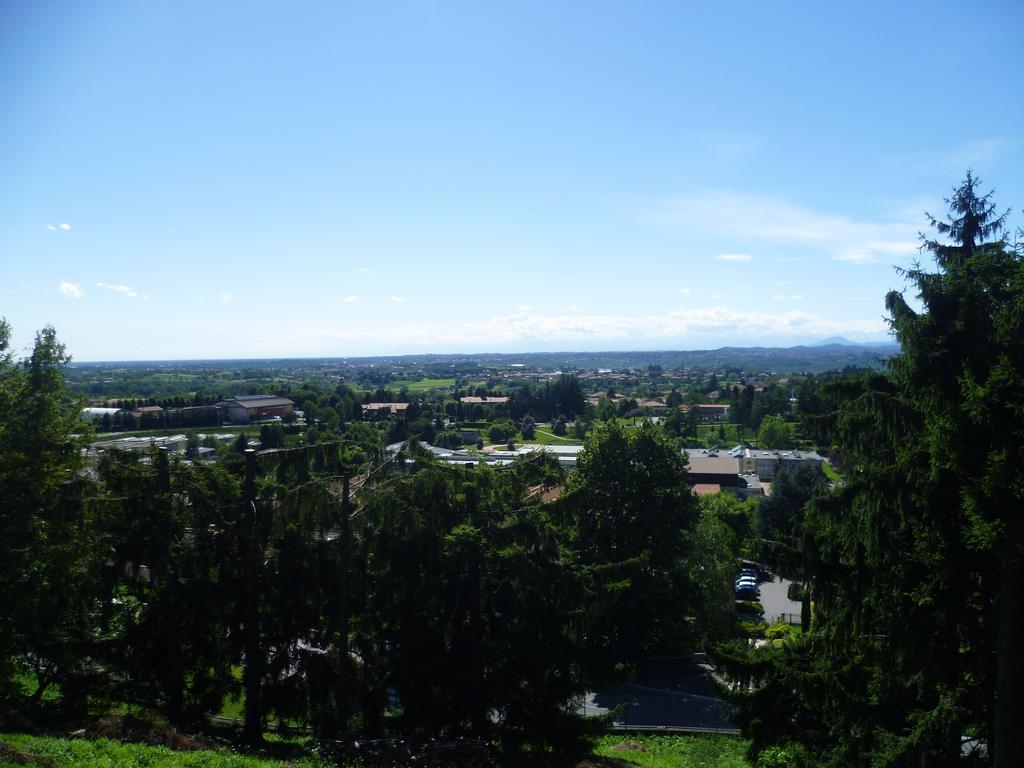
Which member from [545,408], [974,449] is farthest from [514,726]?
[545,408]

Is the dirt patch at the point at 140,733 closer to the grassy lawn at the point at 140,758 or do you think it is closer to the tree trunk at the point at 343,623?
the grassy lawn at the point at 140,758

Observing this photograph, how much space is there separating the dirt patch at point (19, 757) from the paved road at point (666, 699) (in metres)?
10.8

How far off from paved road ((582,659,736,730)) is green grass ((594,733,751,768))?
64cm

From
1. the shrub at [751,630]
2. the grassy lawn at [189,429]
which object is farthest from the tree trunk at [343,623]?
the grassy lawn at [189,429]

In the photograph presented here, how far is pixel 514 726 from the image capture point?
12.2 metres

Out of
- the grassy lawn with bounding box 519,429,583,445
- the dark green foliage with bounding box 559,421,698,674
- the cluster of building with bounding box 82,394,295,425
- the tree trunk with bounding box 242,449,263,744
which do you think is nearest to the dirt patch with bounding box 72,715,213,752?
the tree trunk with bounding box 242,449,263,744

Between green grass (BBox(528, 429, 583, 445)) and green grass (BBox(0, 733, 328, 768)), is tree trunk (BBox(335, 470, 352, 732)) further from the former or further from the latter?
green grass (BBox(528, 429, 583, 445))

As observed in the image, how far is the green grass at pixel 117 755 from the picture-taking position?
311 inches

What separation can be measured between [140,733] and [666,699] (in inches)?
521

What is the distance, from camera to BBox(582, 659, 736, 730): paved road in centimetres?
1681

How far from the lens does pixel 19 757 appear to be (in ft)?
24.4

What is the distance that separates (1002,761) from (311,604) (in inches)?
410

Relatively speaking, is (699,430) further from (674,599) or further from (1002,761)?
(1002,761)

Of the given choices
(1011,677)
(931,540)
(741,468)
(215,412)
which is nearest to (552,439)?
(741,468)
